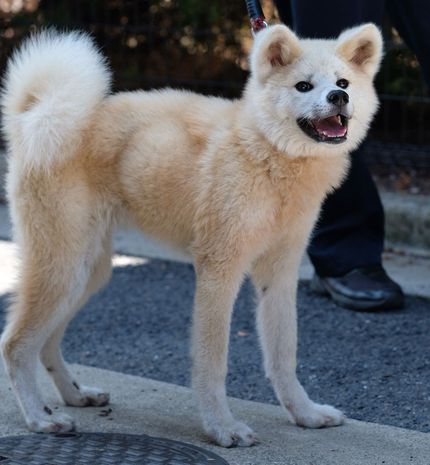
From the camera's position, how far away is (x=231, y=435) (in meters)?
3.72

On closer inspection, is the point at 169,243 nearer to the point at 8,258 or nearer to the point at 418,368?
the point at 418,368

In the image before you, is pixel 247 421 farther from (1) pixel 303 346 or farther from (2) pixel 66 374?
(1) pixel 303 346

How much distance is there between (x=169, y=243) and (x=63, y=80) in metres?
0.71

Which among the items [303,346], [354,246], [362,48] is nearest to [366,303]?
[354,246]

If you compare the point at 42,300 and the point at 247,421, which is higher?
the point at 42,300

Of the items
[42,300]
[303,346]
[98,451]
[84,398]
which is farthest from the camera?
[303,346]

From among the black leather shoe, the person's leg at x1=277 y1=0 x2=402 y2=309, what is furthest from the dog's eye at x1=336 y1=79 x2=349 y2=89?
the black leather shoe

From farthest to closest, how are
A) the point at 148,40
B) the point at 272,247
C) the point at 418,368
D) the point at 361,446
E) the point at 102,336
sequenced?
1. the point at 148,40
2. the point at 102,336
3. the point at 418,368
4. the point at 272,247
5. the point at 361,446

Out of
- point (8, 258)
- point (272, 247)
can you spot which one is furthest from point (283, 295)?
point (8, 258)

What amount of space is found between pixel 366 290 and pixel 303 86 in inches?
73.9

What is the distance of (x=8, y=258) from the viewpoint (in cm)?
661

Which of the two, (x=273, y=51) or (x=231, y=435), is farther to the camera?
(x=273, y=51)

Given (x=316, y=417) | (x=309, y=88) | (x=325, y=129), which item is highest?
(x=309, y=88)

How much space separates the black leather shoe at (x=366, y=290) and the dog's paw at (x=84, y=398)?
1716mm
